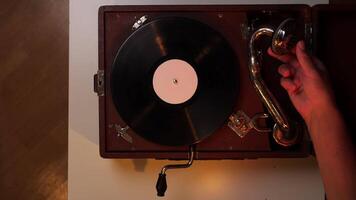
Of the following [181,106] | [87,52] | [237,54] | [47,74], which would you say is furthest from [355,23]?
[47,74]

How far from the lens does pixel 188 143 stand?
0.81 metres

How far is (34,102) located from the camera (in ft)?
3.34

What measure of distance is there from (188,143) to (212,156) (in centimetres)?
7

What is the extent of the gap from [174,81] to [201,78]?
6cm

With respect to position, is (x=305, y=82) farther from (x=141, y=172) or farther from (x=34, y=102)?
(x=34, y=102)

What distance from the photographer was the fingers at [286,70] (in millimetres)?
767

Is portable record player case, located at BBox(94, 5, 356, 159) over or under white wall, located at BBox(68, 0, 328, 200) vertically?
over

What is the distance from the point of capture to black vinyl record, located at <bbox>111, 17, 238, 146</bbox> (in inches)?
31.4

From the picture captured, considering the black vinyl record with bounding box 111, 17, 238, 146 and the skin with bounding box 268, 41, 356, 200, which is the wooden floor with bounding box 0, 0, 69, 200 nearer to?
the black vinyl record with bounding box 111, 17, 238, 146

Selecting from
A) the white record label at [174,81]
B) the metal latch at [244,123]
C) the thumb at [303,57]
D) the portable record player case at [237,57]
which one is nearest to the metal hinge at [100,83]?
the portable record player case at [237,57]

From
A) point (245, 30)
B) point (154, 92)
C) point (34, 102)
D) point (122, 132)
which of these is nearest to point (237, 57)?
point (245, 30)

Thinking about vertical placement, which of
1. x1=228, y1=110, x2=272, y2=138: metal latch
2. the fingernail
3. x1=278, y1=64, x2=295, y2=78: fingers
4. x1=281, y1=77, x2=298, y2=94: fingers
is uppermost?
the fingernail

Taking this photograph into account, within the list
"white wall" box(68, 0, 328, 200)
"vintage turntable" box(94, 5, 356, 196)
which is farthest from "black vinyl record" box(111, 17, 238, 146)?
"white wall" box(68, 0, 328, 200)

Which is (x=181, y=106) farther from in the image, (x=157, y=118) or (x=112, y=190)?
(x=112, y=190)
